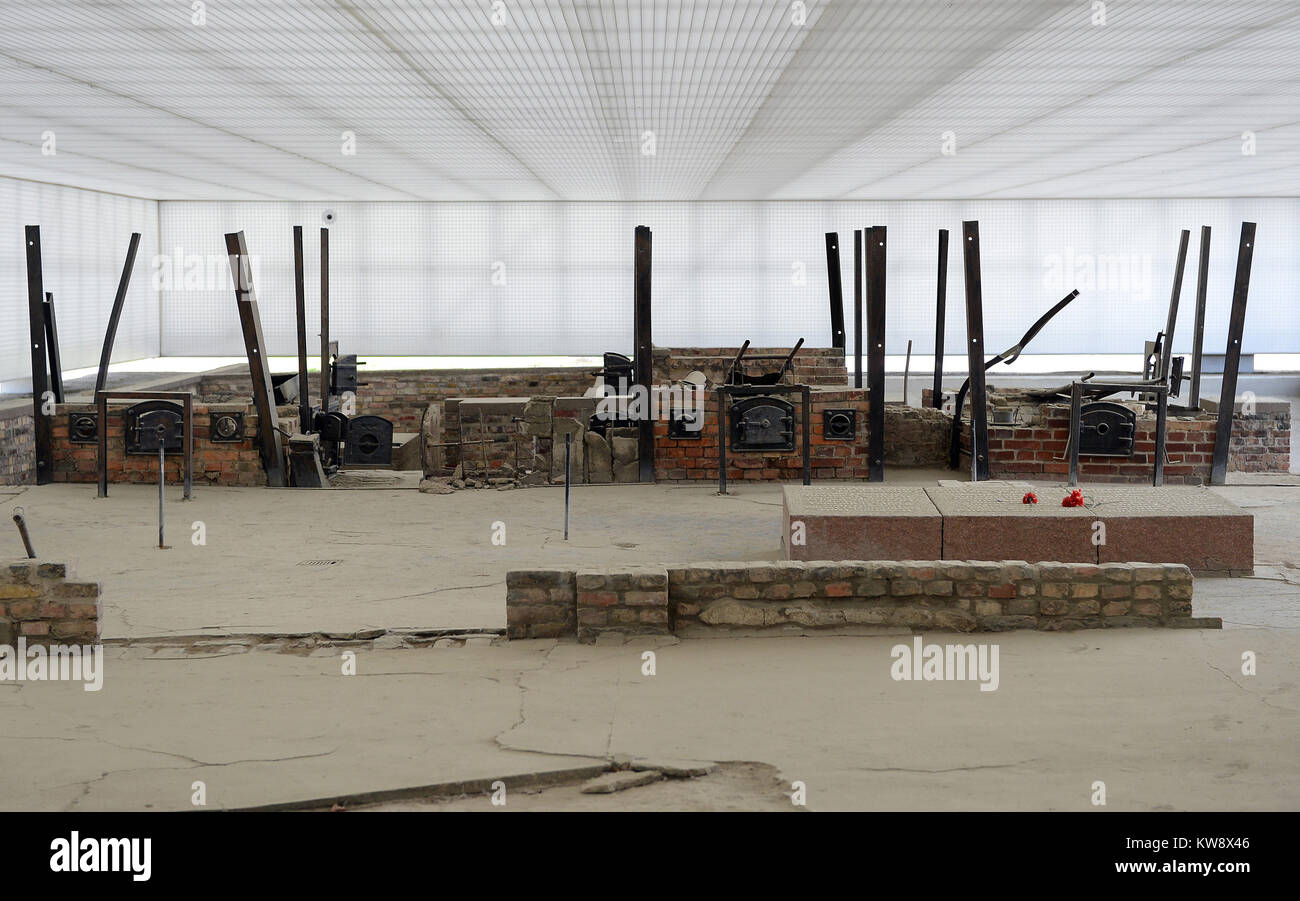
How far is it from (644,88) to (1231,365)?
504 centimetres

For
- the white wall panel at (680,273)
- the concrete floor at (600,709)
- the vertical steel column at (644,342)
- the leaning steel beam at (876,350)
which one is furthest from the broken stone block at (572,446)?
the white wall panel at (680,273)

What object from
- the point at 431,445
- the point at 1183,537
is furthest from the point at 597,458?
the point at 1183,537

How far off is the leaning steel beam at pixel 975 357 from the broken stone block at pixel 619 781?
652 cm

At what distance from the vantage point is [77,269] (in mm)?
17094

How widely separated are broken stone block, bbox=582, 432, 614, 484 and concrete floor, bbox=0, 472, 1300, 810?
3254 mm

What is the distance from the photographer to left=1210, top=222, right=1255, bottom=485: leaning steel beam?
9.25 m

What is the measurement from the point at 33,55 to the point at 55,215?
999cm

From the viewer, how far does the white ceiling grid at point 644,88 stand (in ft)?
21.3

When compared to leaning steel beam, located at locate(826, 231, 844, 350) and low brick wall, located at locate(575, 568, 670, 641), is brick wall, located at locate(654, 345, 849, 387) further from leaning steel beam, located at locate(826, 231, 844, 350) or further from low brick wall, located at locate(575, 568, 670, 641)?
low brick wall, located at locate(575, 568, 670, 641)

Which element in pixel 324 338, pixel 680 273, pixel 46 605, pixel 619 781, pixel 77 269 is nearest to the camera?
pixel 619 781

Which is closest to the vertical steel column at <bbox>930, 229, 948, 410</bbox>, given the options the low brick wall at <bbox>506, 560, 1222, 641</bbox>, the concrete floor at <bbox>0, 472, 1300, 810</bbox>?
the concrete floor at <bbox>0, 472, 1300, 810</bbox>

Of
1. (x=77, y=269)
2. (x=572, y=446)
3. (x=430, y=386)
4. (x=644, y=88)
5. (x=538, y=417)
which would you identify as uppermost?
(x=644, y=88)

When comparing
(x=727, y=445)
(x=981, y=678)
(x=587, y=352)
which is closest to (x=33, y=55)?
(x=727, y=445)

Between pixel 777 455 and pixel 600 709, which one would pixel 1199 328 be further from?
→ pixel 600 709
